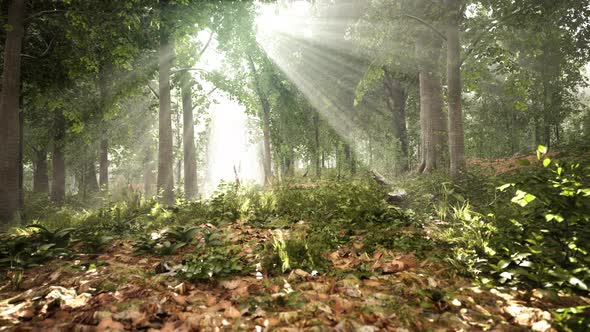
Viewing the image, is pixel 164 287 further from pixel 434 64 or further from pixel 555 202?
pixel 434 64

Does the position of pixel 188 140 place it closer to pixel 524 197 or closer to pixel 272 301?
pixel 272 301

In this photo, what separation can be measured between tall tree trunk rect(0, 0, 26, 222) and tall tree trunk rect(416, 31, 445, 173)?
11.5 meters

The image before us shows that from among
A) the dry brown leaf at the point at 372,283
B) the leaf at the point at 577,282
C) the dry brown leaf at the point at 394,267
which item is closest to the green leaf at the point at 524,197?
the leaf at the point at 577,282

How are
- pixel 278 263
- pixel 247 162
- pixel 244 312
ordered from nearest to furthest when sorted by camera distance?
1. pixel 244 312
2. pixel 278 263
3. pixel 247 162

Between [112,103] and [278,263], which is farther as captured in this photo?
[112,103]

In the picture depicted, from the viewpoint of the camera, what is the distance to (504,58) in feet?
21.4

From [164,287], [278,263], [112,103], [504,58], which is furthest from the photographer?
[112,103]

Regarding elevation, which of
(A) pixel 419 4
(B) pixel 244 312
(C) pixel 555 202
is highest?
(A) pixel 419 4

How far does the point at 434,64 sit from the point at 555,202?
903cm

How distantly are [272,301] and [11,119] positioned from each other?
321 inches

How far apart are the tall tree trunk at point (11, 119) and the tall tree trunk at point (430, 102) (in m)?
11.5

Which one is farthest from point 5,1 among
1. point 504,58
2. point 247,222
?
point 504,58

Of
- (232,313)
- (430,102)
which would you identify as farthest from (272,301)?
(430,102)

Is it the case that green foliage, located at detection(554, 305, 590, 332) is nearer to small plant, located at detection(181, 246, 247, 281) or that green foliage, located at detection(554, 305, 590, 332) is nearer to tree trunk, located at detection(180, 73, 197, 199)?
small plant, located at detection(181, 246, 247, 281)
